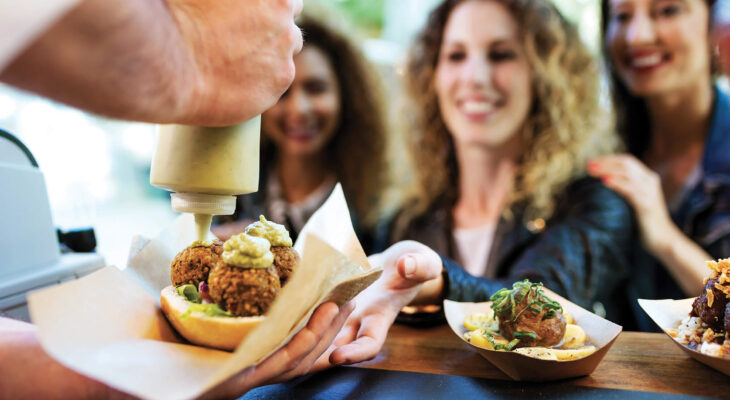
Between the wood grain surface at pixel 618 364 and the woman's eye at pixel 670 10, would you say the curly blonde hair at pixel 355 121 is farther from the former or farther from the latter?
the wood grain surface at pixel 618 364

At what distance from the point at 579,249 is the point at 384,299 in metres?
1.17

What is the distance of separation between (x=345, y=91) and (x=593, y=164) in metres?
1.57

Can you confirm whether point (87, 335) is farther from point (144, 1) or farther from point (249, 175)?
point (144, 1)

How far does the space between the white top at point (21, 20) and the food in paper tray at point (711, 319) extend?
1190 mm

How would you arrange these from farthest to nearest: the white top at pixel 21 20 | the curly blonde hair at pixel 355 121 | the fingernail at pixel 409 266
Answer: the curly blonde hair at pixel 355 121 < the fingernail at pixel 409 266 < the white top at pixel 21 20

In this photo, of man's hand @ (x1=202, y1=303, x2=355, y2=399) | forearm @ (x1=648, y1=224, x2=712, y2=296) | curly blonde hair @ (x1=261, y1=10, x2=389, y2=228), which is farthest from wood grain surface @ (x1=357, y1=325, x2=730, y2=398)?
curly blonde hair @ (x1=261, y1=10, x2=389, y2=228)

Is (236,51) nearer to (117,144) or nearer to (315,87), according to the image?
(315,87)

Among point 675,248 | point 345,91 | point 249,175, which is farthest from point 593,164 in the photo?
point 249,175

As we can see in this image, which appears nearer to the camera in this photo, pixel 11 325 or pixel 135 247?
pixel 11 325

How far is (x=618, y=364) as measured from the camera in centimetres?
104

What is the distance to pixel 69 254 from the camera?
1.56 metres

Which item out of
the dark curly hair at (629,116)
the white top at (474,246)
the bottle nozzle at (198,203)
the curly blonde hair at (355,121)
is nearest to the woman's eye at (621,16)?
the dark curly hair at (629,116)

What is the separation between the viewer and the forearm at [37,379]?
0.91 m

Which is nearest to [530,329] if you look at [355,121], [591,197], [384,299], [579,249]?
[384,299]
